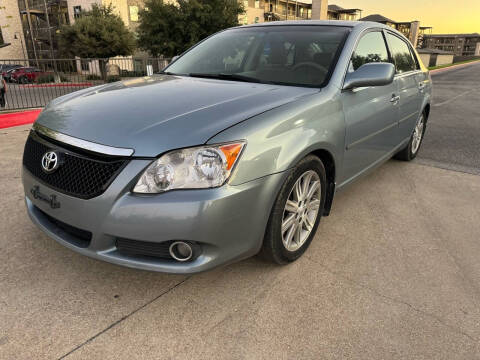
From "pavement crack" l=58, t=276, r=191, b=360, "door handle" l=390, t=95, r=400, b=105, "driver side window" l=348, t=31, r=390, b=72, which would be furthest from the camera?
"door handle" l=390, t=95, r=400, b=105

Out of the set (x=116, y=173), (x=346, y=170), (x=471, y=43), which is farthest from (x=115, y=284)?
(x=471, y=43)

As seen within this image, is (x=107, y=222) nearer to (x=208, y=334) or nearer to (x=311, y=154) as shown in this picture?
(x=208, y=334)

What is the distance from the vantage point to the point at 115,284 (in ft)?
7.81

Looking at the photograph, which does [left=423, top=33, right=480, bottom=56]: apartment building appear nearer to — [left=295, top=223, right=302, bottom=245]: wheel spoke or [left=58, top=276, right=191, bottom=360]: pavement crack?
[left=295, top=223, right=302, bottom=245]: wheel spoke

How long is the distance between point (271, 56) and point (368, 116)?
3.13 feet

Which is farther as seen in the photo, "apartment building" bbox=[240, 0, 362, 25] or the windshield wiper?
"apartment building" bbox=[240, 0, 362, 25]

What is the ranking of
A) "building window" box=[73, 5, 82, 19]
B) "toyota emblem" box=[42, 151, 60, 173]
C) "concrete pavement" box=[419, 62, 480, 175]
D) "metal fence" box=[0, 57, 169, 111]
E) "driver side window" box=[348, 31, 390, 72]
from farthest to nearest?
"building window" box=[73, 5, 82, 19]
"metal fence" box=[0, 57, 169, 111]
"concrete pavement" box=[419, 62, 480, 175]
"driver side window" box=[348, 31, 390, 72]
"toyota emblem" box=[42, 151, 60, 173]

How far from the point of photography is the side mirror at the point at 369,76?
109 inches

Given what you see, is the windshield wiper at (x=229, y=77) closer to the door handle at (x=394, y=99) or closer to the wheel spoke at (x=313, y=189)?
the wheel spoke at (x=313, y=189)

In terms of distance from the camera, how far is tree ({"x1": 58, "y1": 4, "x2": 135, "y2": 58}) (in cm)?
2778

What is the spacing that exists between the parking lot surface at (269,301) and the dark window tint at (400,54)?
1702 mm

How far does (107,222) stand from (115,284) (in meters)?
0.62

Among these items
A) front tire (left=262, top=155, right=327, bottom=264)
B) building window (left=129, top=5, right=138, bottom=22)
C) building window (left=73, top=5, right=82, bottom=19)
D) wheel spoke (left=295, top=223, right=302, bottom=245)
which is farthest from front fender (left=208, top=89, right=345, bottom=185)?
building window (left=73, top=5, right=82, bottom=19)

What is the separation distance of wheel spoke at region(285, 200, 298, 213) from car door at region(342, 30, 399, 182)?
0.68m
